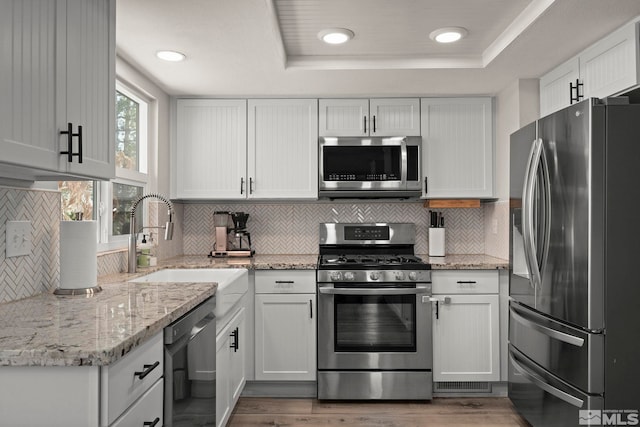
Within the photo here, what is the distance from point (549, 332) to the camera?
224 cm

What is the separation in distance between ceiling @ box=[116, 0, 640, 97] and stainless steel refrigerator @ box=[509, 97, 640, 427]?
0.50m

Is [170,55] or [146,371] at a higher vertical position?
[170,55]

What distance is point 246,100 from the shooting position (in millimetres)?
3537

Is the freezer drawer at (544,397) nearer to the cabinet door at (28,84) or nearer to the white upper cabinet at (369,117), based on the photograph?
the white upper cabinet at (369,117)

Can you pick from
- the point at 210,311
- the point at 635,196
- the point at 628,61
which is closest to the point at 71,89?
the point at 210,311

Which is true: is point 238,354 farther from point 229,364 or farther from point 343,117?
point 343,117

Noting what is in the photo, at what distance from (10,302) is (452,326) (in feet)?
8.20

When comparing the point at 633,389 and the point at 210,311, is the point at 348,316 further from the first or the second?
the point at 633,389

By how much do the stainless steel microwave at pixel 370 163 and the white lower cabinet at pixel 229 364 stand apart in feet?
3.77

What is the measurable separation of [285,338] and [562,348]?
1682 millimetres

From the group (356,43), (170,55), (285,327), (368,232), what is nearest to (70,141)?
(170,55)

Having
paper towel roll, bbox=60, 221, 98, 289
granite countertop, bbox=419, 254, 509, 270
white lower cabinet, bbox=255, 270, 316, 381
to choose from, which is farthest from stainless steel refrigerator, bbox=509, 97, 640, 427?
paper towel roll, bbox=60, 221, 98, 289

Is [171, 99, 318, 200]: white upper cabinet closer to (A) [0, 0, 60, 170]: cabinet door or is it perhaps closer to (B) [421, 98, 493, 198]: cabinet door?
(B) [421, 98, 493, 198]: cabinet door

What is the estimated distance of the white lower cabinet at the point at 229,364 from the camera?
2.32 m
